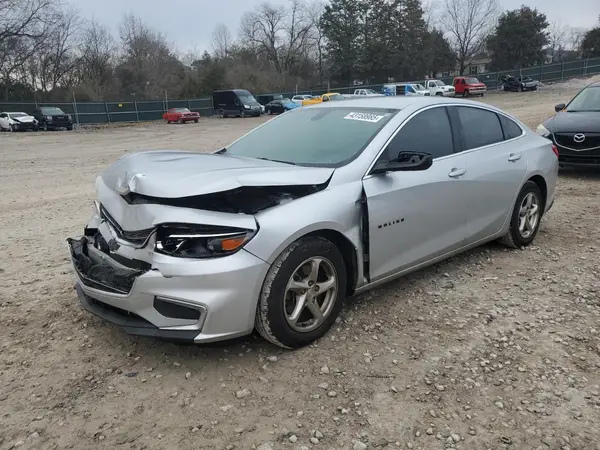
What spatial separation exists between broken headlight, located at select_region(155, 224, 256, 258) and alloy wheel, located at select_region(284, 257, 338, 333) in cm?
45

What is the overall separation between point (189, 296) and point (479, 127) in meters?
3.23

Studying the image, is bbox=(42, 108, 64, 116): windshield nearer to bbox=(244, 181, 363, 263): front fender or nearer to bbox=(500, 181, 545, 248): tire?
bbox=(500, 181, 545, 248): tire

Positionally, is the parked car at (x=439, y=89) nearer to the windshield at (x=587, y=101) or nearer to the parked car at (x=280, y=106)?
the parked car at (x=280, y=106)

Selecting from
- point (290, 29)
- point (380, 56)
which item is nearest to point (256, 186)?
point (380, 56)

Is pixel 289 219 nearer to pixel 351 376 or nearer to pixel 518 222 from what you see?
pixel 351 376

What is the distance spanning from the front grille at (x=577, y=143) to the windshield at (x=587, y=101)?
102cm

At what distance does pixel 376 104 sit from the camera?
14.0 ft

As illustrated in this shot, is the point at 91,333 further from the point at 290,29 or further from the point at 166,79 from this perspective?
the point at 290,29

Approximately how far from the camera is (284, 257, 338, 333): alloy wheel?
3.13 m

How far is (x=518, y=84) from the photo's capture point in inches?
1796

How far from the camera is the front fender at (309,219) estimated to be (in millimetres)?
2900

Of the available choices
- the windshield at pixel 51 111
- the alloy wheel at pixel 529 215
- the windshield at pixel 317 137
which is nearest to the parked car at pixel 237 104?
the windshield at pixel 51 111

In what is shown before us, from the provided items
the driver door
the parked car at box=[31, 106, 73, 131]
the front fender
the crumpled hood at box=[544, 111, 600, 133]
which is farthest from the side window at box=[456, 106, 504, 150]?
the parked car at box=[31, 106, 73, 131]

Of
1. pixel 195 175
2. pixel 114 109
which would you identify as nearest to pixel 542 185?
pixel 195 175
